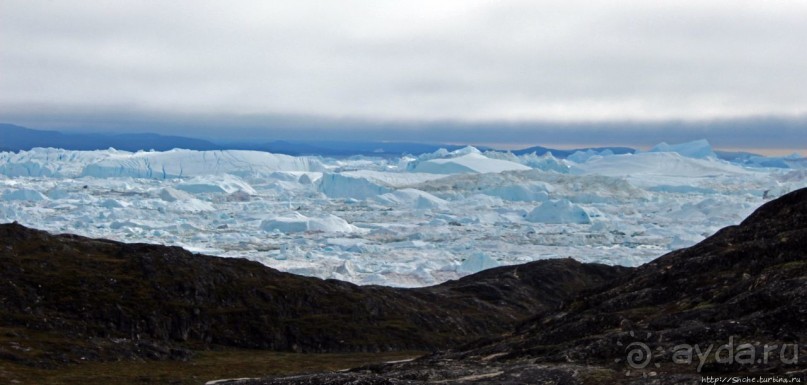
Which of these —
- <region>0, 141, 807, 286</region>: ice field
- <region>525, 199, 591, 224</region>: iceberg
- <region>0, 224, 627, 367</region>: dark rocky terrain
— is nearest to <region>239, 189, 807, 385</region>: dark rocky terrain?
<region>0, 224, 627, 367</region>: dark rocky terrain

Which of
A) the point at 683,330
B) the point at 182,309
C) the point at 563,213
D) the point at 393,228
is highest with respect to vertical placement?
the point at 683,330

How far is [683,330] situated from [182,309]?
45628mm

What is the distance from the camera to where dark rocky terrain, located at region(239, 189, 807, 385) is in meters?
16.8

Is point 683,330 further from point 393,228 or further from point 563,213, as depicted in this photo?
point 563,213

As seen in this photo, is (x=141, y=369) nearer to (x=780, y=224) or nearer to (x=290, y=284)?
(x=290, y=284)

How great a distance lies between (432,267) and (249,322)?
173 ft

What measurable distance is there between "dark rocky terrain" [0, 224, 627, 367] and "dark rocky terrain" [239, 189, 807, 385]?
2680 centimetres

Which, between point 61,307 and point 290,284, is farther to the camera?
point 290,284

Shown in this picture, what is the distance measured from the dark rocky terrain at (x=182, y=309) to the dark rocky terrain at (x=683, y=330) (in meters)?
26.8

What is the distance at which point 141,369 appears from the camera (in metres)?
42.7

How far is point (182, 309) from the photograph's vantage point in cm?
5859

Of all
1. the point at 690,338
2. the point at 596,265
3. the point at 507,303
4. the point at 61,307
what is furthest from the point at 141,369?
the point at 596,265

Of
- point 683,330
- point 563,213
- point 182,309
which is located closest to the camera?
point 683,330

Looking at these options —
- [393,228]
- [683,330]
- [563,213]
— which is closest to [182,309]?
[683,330]
